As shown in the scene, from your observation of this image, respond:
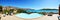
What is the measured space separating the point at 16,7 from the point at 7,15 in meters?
0.27

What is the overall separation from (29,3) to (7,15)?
0.56 metres

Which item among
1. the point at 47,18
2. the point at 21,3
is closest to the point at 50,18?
the point at 47,18

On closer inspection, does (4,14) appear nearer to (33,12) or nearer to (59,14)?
(33,12)

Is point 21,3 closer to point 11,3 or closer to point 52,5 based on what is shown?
point 11,3

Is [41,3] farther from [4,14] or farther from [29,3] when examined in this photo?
[4,14]

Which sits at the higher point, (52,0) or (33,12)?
(52,0)

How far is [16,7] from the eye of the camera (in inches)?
92.7

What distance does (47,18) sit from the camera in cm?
229

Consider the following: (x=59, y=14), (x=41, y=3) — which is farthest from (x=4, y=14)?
(x=59, y=14)

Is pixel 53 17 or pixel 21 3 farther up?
pixel 21 3

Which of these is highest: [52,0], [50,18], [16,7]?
[52,0]

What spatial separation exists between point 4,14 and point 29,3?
0.61 meters

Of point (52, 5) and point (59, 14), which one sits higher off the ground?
point (52, 5)

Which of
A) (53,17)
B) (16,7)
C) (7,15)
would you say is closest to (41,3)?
(53,17)
